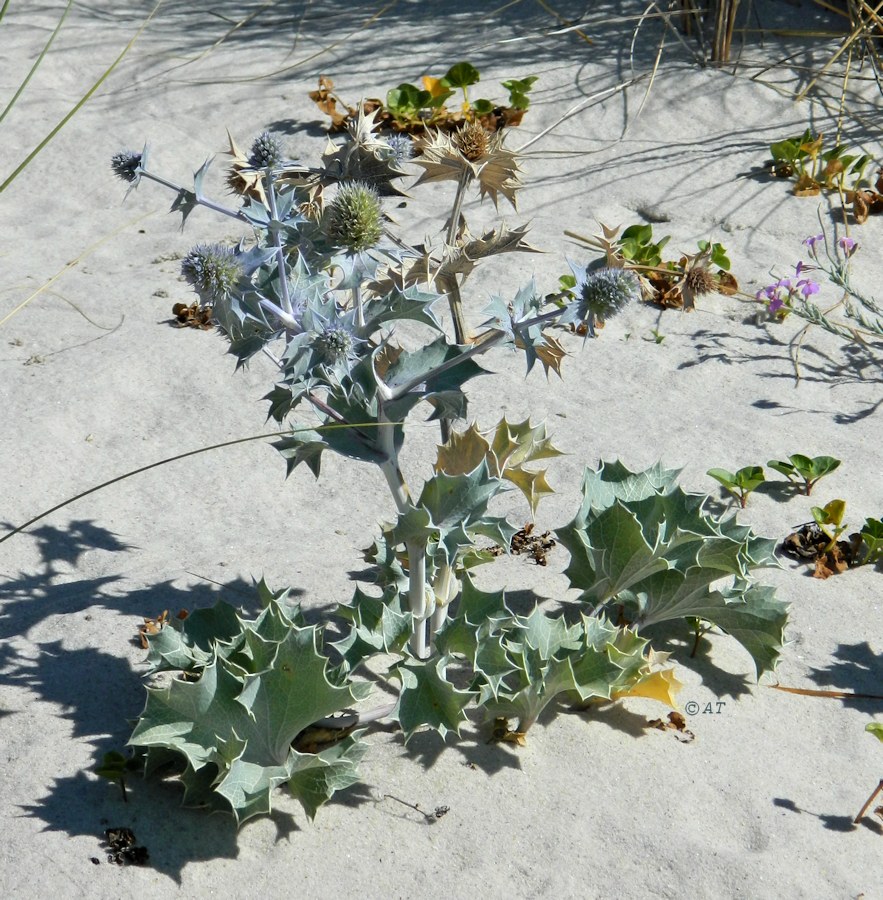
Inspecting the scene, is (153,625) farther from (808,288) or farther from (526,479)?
(808,288)

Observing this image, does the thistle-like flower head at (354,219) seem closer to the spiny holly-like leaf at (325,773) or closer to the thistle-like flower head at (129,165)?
the thistle-like flower head at (129,165)

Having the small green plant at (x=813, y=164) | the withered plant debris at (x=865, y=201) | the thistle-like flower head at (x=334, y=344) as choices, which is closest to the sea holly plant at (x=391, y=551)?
the thistle-like flower head at (x=334, y=344)

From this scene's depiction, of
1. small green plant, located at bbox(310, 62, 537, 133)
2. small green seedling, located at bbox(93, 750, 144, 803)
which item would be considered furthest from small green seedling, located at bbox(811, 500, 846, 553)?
small green plant, located at bbox(310, 62, 537, 133)

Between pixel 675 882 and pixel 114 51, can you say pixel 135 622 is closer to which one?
pixel 675 882

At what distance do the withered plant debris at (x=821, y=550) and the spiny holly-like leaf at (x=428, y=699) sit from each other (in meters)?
1.12

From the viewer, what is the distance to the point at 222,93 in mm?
5176

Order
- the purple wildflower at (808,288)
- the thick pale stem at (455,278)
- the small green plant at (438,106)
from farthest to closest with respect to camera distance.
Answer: the small green plant at (438,106) → the purple wildflower at (808,288) → the thick pale stem at (455,278)

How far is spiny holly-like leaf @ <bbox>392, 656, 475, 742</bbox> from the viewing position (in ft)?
6.52

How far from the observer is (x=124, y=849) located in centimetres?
190

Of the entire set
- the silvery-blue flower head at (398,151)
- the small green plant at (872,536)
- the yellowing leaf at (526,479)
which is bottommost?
the small green plant at (872,536)

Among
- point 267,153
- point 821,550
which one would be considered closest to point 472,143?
point 267,153

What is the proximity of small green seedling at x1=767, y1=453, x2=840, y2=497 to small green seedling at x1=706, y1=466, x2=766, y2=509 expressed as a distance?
0.22 ft

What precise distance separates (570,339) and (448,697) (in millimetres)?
1984

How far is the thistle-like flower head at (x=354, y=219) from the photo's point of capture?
1852 mm
